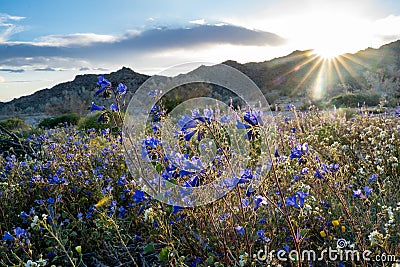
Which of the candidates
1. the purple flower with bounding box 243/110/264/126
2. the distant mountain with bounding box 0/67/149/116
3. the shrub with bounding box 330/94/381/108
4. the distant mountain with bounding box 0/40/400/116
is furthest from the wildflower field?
the distant mountain with bounding box 0/40/400/116

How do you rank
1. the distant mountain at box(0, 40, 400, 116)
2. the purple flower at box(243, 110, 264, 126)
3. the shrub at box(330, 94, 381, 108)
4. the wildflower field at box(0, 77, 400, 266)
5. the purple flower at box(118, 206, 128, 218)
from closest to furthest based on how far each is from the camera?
the purple flower at box(243, 110, 264, 126)
the wildflower field at box(0, 77, 400, 266)
the purple flower at box(118, 206, 128, 218)
the shrub at box(330, 94, 381, 108)
the distant mountain at box(0, 40, 400, 116)

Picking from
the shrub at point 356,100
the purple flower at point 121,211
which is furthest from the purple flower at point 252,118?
the shrub at point 356,100

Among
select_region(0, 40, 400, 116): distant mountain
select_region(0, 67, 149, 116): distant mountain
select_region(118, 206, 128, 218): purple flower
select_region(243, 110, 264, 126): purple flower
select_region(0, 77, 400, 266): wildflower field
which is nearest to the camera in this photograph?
select_region(243, 110, 264, 126): purple flower

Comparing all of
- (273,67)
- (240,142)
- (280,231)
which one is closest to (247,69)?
(273,67)

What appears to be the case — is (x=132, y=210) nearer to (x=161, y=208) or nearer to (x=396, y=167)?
(x=161, y=208)

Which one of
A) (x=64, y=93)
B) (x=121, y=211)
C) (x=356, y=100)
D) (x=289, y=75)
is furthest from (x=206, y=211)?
(x=289, y=75)

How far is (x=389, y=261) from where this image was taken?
2088 millimetres

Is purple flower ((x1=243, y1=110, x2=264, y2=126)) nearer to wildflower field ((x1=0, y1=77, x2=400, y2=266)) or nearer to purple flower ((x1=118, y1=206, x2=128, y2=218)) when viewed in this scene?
wildflower field ((x1=0, y1=77, x2=400, y2=266))

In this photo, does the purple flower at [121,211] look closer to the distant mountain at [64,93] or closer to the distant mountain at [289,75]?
the distant mountain at [64,93]

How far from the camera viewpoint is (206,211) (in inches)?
101

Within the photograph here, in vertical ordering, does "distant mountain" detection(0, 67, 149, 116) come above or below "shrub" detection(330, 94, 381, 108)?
above

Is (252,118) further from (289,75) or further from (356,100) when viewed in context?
(289,75)

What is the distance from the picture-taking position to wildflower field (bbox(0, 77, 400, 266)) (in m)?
2.16

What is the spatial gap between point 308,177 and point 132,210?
1.48 meters
